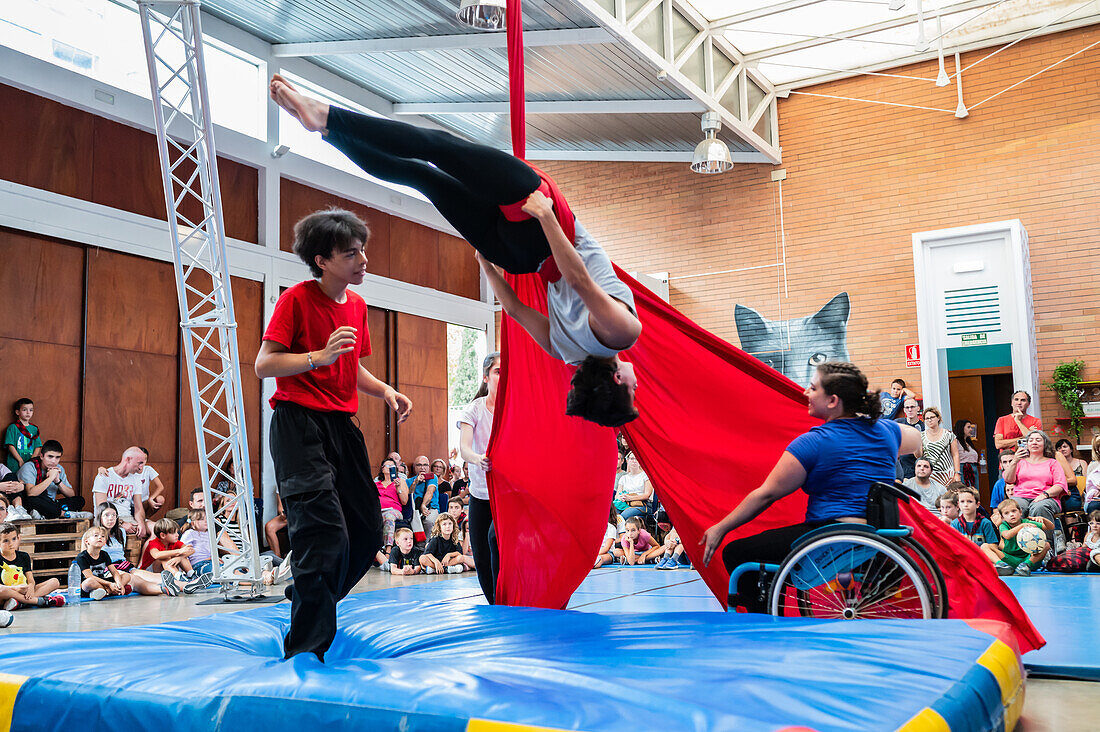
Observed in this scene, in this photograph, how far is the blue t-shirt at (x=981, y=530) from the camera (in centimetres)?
628

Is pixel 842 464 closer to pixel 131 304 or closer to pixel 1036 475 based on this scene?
pixel 1036 475

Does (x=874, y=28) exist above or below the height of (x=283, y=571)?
above

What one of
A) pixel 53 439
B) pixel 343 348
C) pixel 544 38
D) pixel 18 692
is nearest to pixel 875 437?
pixel 343 348

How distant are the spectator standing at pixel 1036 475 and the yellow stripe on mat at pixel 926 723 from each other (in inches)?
215

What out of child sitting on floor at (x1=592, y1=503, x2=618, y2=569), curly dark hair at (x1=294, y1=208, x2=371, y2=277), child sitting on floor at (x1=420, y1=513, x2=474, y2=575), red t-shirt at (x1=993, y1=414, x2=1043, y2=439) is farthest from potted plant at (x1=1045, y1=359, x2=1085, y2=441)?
curly dark hair at (x1=294, y1=208, x2=371, y2=277)

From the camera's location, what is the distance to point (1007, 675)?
2.12m

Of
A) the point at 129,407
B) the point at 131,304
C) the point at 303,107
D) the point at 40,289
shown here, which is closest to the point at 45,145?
the point at 40,289

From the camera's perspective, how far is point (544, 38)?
28.1 feet

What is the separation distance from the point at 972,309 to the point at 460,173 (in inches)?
332

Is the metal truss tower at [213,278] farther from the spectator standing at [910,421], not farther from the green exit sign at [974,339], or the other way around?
the green exit sign at [974,339]

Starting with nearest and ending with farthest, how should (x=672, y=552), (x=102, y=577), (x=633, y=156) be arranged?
(x=102, y=577) → (x=672, y=552) → (x=633, y=156)

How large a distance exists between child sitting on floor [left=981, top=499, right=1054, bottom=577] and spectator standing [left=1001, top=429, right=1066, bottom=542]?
0.79ft

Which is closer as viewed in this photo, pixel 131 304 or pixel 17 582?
pixel 17 582

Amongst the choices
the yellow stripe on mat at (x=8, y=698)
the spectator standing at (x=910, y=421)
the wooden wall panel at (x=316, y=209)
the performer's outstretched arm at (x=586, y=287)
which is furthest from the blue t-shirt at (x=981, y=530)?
the wooden wall panel at (x=316, y=209)
